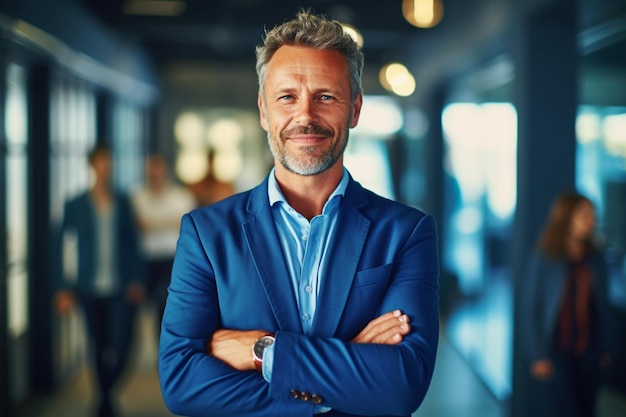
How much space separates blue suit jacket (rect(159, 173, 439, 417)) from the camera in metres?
1.79

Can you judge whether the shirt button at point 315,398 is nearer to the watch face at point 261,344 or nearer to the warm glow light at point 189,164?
the watch face at point 261,344

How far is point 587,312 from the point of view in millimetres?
4316

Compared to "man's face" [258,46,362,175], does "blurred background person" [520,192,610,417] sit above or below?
below

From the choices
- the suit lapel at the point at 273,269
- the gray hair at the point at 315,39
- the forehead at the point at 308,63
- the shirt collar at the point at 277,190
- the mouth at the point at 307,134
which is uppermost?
the gray hair at the point at 315,39

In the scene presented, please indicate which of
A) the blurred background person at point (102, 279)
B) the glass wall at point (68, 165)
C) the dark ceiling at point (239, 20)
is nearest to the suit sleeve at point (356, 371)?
the blurred background person at point (102, 279)

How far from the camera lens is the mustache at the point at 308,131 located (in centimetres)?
183

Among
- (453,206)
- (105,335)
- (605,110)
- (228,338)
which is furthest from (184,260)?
(453,206)

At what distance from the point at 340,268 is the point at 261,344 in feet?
0.91

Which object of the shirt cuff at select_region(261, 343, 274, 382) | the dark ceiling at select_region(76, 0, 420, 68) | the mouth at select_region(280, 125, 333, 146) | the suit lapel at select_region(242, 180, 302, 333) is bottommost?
the shirt cuff at select_region(261, 343, 274, 382)

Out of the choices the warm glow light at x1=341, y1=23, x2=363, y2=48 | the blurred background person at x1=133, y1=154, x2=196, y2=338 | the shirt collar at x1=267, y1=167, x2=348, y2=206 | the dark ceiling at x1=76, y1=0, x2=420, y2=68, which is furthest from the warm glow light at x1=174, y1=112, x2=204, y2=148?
the shirt collar at x1=267, y1=167, x2=348, y2=206

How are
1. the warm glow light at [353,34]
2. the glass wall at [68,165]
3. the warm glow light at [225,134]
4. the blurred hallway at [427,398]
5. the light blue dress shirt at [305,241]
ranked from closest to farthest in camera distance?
the light blue dress shirt at [305,241] < the warm glow light at [353,34] < the blurred hallway at [427,398] < the glass wall at [68,165] < the warm glow light at [225,134]

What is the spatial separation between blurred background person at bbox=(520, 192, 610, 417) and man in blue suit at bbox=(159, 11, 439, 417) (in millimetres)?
2658

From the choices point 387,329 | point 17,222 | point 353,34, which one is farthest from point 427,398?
point 387,329

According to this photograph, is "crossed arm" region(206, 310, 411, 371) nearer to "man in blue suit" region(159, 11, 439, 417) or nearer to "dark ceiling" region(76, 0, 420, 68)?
"man in blue suit" region(159, 11, 439, 417)
